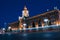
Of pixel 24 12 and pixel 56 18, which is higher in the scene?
pixel 24 12

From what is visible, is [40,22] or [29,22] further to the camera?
[29,22]

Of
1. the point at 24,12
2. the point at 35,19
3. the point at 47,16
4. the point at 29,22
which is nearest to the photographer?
the point at 47,16

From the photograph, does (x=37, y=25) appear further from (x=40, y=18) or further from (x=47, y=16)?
(x=47, y=16)

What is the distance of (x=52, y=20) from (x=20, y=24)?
30.3 metres

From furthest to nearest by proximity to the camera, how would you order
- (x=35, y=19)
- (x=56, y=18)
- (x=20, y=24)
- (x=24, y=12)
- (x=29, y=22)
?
(x=24, y=12), (x=20, y=24), (x=29, y=22), (x=35, y=19), (x=56, y=18)

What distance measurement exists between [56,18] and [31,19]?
19.4m

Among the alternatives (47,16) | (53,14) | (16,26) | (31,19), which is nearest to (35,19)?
(31,19)

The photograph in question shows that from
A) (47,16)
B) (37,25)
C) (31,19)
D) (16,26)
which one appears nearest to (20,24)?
(16,26)

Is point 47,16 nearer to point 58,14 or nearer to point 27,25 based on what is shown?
point 58,14

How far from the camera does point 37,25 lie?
198 feet

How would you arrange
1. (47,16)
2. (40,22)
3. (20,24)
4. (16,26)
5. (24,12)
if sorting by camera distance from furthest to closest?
(24,12)
(16,26)
(20,24)
(40,22)
(47,16)

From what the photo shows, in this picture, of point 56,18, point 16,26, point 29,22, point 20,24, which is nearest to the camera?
point 56,18

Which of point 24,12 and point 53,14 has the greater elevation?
point 24,12

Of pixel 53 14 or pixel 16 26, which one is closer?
pixel 53 14
